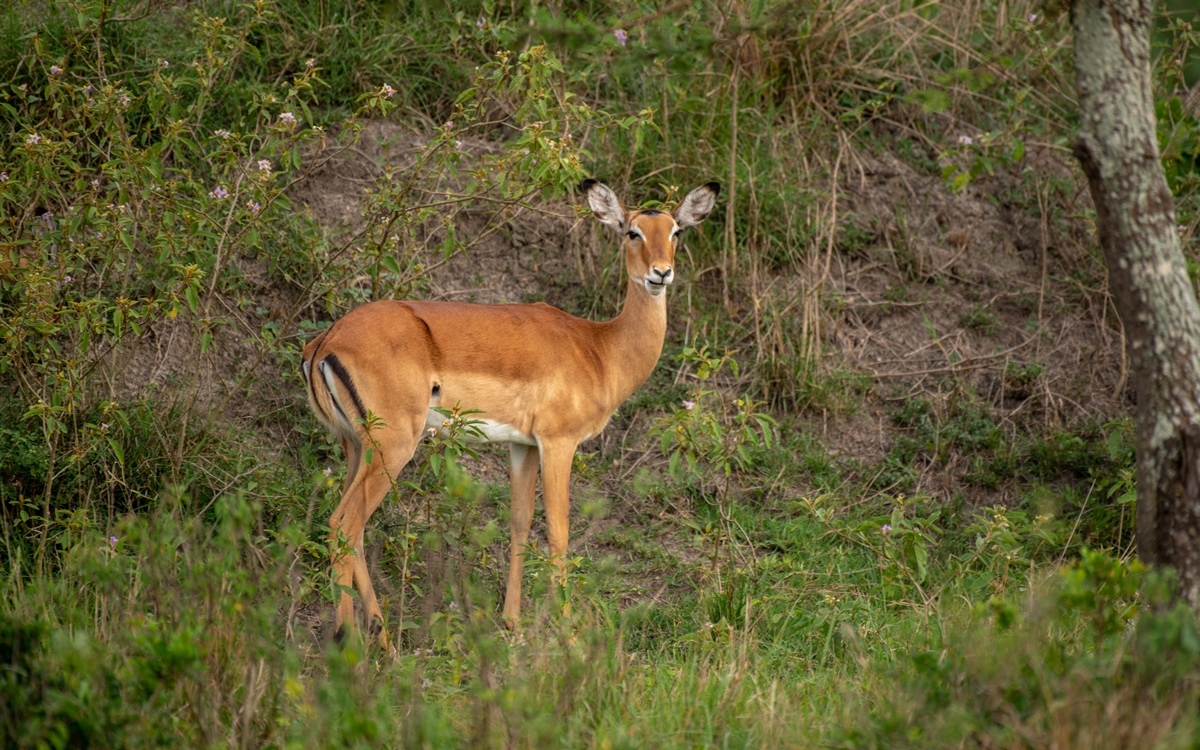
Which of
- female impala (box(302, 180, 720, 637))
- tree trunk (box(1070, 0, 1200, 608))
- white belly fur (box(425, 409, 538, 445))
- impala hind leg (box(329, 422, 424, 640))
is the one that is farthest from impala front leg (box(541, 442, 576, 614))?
tree trunk (box(1070, 0, 1200, 608))

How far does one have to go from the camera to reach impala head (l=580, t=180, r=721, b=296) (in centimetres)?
621

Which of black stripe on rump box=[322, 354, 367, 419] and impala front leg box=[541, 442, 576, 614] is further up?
black stripe on rump box=[322, 354, 367, 419]

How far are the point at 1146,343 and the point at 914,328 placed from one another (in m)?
4.10

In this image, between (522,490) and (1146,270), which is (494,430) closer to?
(522,490)

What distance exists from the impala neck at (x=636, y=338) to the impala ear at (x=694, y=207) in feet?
1.58

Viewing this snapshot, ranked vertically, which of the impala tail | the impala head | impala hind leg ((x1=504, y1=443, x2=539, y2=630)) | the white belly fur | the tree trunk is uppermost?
the tree trunk

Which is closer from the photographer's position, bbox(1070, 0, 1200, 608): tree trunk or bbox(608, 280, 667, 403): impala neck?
bbox(1070, 0, 1200, 608): tree trunk

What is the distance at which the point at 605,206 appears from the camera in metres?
6.63

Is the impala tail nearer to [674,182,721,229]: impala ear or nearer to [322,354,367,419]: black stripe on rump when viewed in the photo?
[322,354,367,419]: black stripe on rump

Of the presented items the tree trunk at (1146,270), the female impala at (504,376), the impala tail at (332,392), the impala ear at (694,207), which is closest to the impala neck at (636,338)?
the female impala at (504,376)

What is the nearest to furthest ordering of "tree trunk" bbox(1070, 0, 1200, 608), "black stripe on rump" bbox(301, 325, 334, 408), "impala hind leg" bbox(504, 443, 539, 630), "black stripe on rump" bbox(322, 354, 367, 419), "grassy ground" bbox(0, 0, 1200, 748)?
1. "grassy ground" bbox(0, 0, 1200, 748)
2. "tree trunk" bbox(1070, 0, 1200, 608)
3. "black stripe on rump" bbox(322, 354, 367, 419)
4. "black stripe on rump" bbox(301, 325, 334, 408)
5. "impala hind leg" bbox(504, 443, 539, 630)

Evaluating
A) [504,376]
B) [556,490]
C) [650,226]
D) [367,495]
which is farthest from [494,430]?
[650,226]

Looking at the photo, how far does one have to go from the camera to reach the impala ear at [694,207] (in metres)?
6.70

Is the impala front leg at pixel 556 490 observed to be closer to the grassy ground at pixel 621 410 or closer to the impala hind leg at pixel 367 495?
the grassy ground at pixel 621 410
